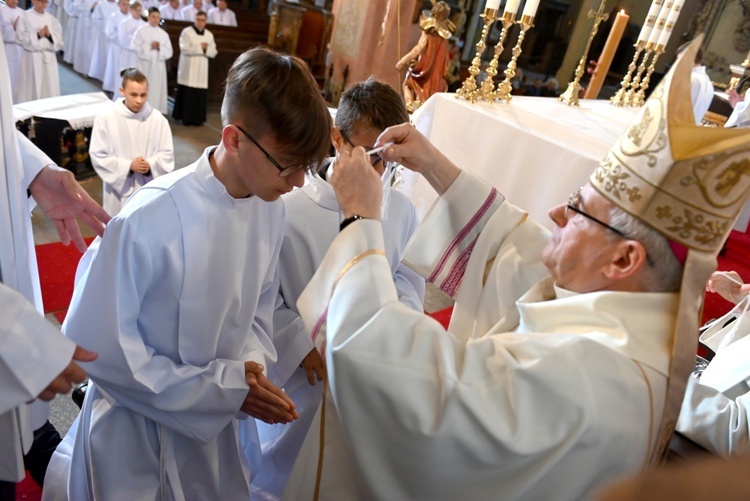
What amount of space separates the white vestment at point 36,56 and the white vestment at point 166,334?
8.87 meters

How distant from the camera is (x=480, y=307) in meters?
2.13

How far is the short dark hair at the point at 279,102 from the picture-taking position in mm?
1716

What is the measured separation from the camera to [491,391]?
1.29m

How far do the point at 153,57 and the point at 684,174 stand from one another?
10.0 m

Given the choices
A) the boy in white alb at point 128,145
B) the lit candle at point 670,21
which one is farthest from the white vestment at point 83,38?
the lit candle at point 670,21

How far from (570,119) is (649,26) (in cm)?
118

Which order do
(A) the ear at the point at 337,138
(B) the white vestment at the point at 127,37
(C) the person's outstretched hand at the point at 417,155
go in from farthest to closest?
(B) the white vestment at the point at 127,37 < (A) the ear at the point at 337,138 < (C) the person's outstretched hand at the point at 417,155

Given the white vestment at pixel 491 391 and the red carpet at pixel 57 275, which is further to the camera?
the red carpet at pixel 57 275

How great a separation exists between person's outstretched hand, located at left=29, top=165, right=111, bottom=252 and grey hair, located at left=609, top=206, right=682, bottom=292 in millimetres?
1637

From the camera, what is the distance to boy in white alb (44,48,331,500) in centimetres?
169

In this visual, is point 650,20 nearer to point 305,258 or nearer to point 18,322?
point 305,258

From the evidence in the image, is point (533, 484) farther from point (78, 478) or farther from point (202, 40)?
point (202, 40)

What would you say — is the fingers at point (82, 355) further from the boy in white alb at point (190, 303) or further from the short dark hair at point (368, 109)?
the short dark hair at point (368, 109)

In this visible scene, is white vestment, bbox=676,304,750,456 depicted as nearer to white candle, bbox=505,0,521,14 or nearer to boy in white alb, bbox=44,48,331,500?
boy in white alb, bbox=44,48,331,500
